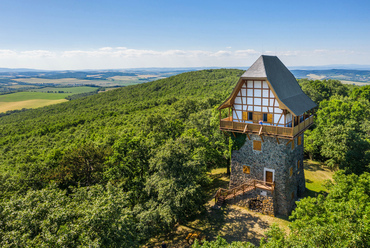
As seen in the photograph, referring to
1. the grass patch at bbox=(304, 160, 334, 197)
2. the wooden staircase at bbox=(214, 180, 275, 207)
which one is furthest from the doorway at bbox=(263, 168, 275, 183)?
the grass patch at bbox=(304, 160, 334, 197)

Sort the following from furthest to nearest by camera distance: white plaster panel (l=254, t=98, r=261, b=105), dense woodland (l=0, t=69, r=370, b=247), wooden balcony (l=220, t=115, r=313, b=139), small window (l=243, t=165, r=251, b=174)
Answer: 1. small window (l=243, t=165, r=251, b=174)
2. white plaster panel (l=254, t=98, r=261, b=105)
3. wooden balcony (l=220, t=115, r=313, b=139)
4. dense woodland (l=0, t=69, r=370, b=247)

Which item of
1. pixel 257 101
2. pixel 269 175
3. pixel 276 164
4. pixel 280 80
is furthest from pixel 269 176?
pixel 280 80

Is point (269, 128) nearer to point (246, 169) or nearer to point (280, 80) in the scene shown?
point (280, 80)

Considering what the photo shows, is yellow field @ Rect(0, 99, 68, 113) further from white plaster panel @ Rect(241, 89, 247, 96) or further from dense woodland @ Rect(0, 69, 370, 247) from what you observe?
white plaster panel @ Rect(241, 89, 247, 96)

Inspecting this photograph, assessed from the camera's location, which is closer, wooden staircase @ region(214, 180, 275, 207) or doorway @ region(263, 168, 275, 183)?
doorway @ region(263, 168, 275, 183)

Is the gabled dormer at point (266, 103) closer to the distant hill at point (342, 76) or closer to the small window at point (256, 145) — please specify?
the small window at point (256, 145)

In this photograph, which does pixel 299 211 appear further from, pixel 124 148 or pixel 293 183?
pixel 124 148

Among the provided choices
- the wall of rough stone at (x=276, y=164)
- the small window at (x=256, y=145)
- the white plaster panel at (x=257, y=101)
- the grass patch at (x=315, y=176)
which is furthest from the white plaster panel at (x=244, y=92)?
the grass patch at (x=315, y=176)
